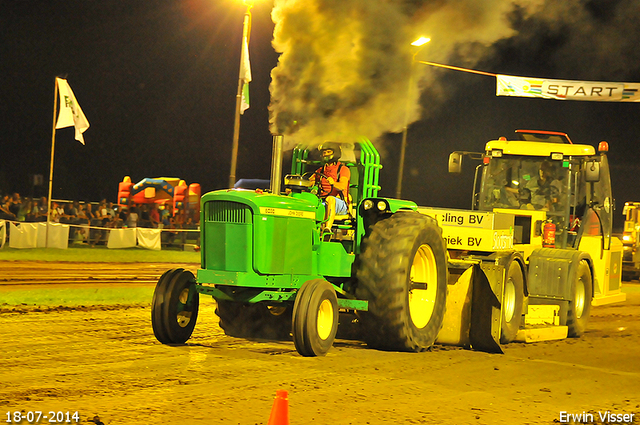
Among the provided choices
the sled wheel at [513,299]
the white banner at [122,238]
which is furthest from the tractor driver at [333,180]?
the white banner at [122,238]

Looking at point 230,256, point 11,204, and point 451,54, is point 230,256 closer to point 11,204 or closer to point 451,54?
point 451,54

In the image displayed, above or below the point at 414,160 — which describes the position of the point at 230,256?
below

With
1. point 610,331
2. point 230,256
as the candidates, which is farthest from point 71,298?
point 610,331

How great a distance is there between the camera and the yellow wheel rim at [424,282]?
9.30 m

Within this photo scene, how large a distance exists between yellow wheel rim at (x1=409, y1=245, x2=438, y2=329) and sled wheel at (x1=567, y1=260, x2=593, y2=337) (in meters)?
3.05

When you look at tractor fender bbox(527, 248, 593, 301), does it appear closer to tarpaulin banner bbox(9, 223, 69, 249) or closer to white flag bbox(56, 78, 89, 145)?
tarpaulin banner bbox(9, 223, 69, 249)

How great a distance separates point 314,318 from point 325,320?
1.37 ft

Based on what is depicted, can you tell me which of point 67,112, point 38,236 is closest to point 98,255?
point 38,236

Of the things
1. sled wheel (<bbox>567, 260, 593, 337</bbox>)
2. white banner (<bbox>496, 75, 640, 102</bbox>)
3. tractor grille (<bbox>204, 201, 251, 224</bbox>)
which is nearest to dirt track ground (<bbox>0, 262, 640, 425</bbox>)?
sled wheel (<bbox>567, 260, 593, 337</bbox>)

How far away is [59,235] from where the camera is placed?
24.6 metres

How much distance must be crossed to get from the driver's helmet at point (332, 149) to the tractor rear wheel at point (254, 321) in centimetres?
203

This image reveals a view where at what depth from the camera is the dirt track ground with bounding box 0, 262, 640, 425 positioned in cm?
563

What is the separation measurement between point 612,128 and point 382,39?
2971cm

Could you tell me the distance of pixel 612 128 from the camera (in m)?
37.1
